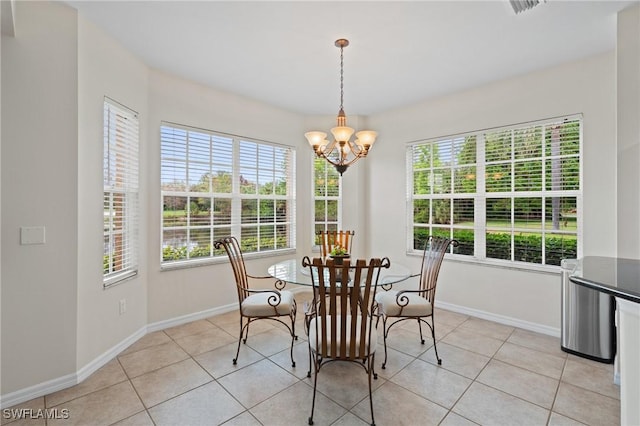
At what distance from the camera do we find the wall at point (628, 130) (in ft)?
7.26

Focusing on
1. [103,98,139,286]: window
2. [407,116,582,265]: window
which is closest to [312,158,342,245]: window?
[407,116,582,265]: window

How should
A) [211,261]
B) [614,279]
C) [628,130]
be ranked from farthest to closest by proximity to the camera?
1. [211,261]
2. [628,130]
3. [614,279]

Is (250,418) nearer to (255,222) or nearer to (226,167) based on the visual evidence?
(255,222)

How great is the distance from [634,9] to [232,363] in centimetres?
426

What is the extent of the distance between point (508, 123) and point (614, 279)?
2594 mm

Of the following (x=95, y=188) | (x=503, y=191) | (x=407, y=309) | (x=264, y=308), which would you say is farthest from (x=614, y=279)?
(x=95, y=188)

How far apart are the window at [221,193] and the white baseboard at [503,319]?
2.40 m

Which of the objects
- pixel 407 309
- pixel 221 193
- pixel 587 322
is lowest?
pixel 587 322

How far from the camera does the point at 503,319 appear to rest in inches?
133

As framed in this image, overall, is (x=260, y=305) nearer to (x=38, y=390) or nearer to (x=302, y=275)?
(x=302, y=275)

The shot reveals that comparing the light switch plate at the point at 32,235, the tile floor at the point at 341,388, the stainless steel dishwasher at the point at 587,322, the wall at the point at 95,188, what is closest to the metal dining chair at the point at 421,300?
the tile floor at the point at 341,388

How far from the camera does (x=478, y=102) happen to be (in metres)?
3.59

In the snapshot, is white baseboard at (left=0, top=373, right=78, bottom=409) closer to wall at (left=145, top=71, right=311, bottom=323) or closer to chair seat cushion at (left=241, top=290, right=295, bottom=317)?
wall at (left=145, top=71, right=311, bottom=323)

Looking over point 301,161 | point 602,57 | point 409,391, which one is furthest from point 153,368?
point 602,57
